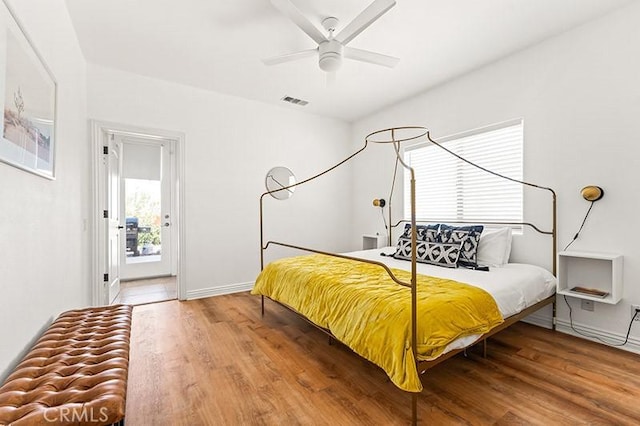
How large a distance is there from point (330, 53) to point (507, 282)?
2351mm

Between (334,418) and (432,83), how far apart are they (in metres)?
3.77

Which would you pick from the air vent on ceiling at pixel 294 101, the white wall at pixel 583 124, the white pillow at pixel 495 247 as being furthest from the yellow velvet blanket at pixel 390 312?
the air vent on ceiling at pixel 294 101

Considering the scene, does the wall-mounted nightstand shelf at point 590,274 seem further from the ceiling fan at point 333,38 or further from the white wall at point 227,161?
the white wall at point 227,161

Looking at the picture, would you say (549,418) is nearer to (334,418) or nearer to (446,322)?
(446,322)

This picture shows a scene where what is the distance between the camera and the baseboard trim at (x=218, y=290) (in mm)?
3922

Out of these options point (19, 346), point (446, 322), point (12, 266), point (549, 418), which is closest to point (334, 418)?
point (446, 322)

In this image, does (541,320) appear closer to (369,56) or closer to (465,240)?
(465,240)

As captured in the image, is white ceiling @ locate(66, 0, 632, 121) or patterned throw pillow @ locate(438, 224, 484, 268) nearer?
white ceiling @ locate(66, 0, 632, 121)

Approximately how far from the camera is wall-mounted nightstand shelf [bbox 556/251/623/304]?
2400 millimetres

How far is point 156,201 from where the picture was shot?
18.1 ft

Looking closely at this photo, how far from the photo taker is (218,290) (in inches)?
162

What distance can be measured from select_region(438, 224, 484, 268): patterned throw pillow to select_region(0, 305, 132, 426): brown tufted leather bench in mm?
2787

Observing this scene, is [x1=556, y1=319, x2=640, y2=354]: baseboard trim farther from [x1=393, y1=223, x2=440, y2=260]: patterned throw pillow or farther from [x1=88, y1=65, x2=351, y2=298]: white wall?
[x1=88, y1=65, x2=351, y2=298]: white wall

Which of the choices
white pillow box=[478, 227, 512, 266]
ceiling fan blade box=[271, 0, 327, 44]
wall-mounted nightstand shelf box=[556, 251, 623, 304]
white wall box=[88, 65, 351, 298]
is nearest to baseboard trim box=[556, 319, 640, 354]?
wall-mounted nightstand shelf box=[556, 251, 623, 304]
